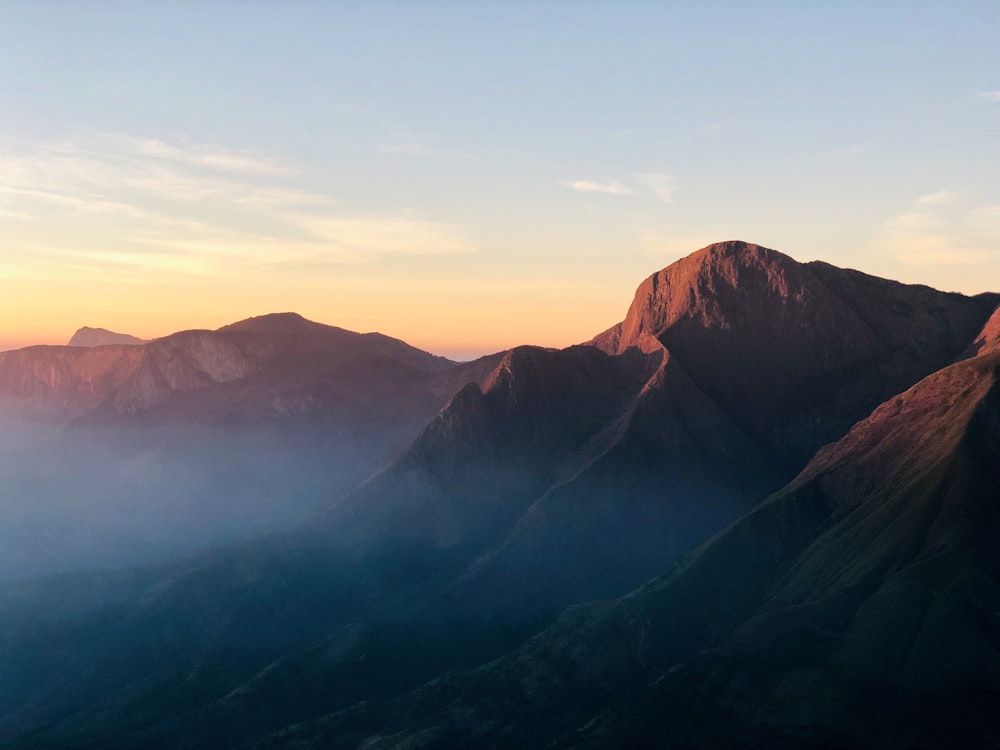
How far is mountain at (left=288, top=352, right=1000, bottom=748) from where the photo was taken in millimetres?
127125

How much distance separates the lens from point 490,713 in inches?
6068

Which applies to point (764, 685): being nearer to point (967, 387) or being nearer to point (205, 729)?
point (967, 387)

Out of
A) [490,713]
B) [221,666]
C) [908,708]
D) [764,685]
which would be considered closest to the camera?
[908,708]

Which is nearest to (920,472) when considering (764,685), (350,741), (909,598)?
(909,598)

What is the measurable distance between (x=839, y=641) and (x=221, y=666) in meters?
106

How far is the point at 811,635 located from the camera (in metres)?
142

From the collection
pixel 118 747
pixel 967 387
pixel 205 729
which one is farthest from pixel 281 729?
pixel 967 387

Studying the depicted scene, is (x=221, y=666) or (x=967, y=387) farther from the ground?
(x=967, y=387)

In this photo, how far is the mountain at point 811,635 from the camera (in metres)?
127

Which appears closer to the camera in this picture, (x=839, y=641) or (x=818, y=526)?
(x=839, y=641)

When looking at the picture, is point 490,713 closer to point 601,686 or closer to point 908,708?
point 601,686

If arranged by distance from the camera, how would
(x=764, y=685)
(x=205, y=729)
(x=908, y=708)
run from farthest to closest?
(x=205, y=729), (x=764, y=685), (x=908, y=708)

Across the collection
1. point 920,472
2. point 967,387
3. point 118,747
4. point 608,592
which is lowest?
point 118,747

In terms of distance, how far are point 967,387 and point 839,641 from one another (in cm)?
5847
